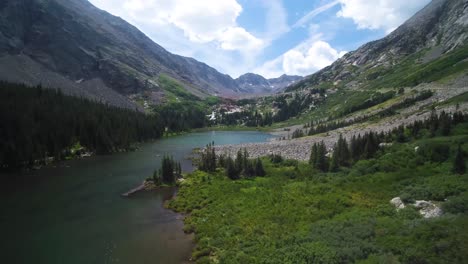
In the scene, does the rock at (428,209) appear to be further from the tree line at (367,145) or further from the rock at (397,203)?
the tree line at (367,145)

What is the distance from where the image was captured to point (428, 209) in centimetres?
2923

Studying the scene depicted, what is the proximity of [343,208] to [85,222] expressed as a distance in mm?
34881

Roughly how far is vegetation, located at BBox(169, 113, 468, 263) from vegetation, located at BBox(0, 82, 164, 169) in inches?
1838

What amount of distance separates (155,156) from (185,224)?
193 ft

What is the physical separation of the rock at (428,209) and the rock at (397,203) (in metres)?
1.34

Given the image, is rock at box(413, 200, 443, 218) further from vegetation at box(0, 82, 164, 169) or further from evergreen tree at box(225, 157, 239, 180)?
vegetation at box(0, 82, 164, 169)

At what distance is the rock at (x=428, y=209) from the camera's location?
27.6 metres

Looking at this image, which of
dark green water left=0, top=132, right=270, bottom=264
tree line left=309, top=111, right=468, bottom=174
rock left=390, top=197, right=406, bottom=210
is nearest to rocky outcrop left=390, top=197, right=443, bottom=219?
rock left=390, top=197, right=406, bottom=210

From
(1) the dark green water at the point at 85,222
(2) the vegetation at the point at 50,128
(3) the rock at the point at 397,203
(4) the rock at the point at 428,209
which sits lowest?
(1) the dark green water at the point at 85,222

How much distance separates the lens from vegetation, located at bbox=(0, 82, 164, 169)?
76.5m

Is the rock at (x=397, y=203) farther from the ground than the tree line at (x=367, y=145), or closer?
closer

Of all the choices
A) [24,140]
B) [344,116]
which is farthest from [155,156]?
[344,116]

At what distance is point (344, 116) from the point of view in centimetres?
16112

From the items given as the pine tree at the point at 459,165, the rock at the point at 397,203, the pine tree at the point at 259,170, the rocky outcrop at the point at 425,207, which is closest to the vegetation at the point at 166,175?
the pine tree at the point at 259,170
